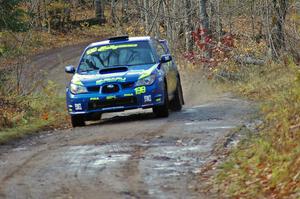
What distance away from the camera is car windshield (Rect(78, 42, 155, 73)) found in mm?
15344

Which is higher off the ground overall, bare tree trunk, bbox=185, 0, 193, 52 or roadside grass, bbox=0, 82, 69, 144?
bare tree trunk, bbox=185, 0, 193, 52

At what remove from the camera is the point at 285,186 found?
268 inches

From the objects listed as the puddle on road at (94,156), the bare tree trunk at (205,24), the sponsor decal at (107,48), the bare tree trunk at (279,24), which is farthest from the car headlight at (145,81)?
the bare tree trunk at (205,24)

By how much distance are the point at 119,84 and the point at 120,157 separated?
468 centimetres

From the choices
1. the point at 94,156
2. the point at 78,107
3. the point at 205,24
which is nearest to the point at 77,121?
the point at 78,107

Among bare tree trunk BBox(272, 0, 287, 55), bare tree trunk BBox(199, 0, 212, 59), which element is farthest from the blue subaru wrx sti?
bare tree trunk BBox(199, 0, 212, 59)

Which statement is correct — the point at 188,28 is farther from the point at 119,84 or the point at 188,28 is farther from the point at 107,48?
the point at 119,84

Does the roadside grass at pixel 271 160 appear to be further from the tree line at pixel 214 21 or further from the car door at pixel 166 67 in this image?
the tree line at pixel 214 21

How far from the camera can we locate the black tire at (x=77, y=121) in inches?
579

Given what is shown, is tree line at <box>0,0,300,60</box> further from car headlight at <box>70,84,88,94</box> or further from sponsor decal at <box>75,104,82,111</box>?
sponsor decal at <box>75,104,82,111</box>

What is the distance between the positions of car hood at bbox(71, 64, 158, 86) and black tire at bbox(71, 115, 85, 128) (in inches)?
27.4

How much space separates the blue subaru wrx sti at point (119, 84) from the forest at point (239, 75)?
120 centimetres

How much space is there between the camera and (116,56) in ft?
50.9

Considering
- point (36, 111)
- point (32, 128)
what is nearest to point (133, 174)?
Result: point (32, 128)
